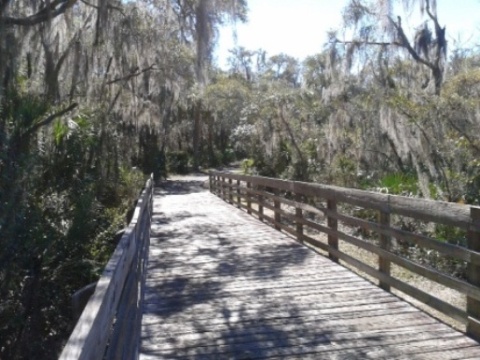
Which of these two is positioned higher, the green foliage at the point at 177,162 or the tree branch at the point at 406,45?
the tree branch at the point at 406,45

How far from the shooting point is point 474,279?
3.79 m

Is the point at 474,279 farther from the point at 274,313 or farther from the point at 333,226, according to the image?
the point at 333,226

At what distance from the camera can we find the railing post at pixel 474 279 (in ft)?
12.3

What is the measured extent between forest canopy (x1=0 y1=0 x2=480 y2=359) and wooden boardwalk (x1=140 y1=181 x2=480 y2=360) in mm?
1678

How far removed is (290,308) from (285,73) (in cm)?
5552

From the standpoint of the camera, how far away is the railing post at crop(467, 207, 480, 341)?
374 centimetres

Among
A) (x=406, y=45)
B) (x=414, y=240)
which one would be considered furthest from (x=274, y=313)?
(x=406, y=45)

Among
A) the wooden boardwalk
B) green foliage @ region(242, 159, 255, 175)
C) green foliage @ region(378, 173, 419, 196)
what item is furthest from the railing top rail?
green foliage @ region(242, 159, 255, 175)

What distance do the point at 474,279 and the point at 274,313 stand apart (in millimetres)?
1633

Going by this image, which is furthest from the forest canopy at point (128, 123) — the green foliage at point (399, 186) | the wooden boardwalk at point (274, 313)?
the wooden boardwalk at point (274, 313)

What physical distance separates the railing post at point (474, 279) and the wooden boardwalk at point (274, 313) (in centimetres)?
9

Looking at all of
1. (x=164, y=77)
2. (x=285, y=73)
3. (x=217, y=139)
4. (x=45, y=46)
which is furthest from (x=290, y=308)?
(x=285, y=73)

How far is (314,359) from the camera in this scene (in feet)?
11.6

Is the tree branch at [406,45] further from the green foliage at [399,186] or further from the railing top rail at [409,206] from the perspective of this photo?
the railing top rail at [409,206]
